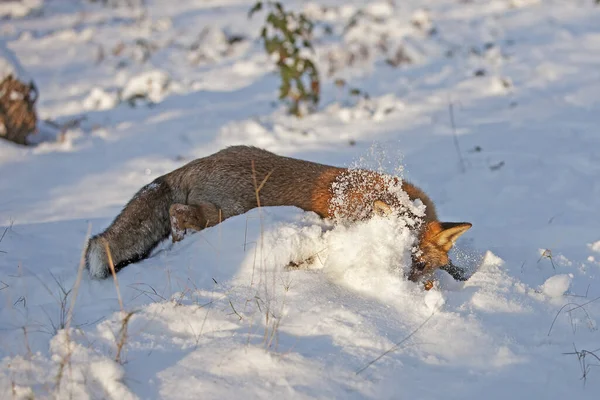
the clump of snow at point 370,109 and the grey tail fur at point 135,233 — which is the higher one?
the grey tail fur at point 135,233

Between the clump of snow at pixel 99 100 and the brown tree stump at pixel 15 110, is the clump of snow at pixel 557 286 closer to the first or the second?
the brown tree stump at pixel 15 110

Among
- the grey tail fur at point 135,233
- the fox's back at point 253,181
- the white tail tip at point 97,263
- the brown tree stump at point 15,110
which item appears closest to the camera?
the white tail tip at point 97,263

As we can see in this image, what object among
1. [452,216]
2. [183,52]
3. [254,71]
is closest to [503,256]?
[452,216]

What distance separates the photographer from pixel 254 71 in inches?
521

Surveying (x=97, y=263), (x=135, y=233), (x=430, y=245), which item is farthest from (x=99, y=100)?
(x=430, y=245)

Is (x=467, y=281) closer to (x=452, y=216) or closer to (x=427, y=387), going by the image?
(x=427, y=387)

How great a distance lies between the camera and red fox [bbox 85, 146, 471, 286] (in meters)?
4.89

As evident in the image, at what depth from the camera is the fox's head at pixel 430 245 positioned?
4.59m

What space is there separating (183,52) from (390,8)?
558 cm

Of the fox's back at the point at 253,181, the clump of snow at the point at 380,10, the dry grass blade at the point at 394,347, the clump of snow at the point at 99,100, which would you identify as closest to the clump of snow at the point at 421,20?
the clump of snow at the point at 380,10

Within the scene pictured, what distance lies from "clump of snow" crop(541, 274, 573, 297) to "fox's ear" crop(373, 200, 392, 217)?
4.05 ft

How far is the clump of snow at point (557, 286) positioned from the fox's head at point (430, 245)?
71 centimetres

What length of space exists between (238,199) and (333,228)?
3.09 ft

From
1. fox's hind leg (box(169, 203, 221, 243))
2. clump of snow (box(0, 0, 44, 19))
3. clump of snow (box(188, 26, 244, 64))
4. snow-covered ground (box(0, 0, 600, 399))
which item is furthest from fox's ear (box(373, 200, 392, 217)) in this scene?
clump of snow (box(0, 0, 44, 19))
